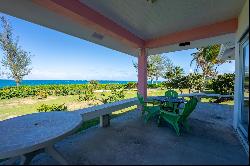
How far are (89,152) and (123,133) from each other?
1394 mm

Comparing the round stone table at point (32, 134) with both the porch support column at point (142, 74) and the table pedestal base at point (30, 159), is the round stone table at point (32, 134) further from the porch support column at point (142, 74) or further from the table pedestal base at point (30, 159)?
the porch support column at point (142, 74)

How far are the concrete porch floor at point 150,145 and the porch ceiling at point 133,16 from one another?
266cm

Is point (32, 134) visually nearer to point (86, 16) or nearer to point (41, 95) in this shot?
point (86, 16)

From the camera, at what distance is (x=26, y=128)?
2.84 meters

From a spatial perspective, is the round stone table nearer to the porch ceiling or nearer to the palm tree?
the porch ceiling

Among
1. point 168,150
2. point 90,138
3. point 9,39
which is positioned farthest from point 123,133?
point 9,39

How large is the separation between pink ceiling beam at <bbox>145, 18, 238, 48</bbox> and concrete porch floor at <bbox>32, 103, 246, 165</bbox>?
2628 mm

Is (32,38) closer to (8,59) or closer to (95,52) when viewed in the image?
(8,59)

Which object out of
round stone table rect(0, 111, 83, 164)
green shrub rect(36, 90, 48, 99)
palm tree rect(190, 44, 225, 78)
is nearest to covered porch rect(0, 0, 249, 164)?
round stone table rect(0, 111, 83, 164)

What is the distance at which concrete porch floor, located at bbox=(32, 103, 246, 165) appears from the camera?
103 inches

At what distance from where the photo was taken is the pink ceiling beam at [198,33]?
509 cm

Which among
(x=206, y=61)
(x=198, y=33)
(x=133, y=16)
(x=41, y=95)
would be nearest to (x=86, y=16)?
(x=133, y=16)

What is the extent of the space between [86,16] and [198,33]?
3524 millimetres

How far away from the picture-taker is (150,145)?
3.54 m
